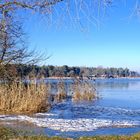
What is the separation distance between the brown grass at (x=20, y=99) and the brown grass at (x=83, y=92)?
943 cm

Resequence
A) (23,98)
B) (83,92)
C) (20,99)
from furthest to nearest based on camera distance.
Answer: (83,92) → (20,99) → (23,98)

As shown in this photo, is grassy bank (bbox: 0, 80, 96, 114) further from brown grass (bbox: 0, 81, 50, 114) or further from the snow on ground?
the snow on ground

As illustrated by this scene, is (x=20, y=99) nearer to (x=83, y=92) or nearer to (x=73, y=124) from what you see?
(x=73, y=124)

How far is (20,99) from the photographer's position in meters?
20.2

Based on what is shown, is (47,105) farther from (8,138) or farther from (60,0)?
(60,0)

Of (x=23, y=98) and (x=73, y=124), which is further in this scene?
(x=23, y=98)

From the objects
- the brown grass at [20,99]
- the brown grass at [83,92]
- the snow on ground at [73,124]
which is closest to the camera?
the snow on ground at [73,124]

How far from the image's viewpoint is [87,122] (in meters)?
16.2

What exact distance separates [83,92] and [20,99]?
1117cm

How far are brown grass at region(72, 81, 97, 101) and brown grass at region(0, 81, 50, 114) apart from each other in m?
9.43

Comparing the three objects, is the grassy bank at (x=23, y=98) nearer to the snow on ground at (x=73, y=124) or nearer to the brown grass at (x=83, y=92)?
the snow on ground at (x=73, y=124)

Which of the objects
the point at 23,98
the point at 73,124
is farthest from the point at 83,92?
the point at 73,124

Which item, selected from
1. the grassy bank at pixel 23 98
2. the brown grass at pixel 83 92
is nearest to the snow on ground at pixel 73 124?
the grassy bank at pixel 23 98

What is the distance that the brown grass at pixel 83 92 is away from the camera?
3009 cm
